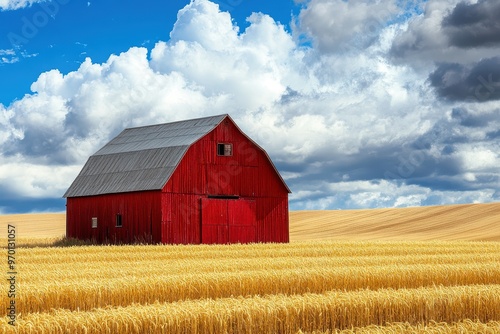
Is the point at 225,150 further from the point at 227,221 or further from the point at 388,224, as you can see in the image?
the point at 388,224

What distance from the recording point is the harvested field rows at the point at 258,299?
551 inches

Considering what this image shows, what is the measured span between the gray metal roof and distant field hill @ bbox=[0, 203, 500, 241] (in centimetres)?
2707

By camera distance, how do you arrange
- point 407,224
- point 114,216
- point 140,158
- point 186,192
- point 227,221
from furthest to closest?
point 407,224 < point 140,158 < point 114,216 < point 227,221 < point 186,192

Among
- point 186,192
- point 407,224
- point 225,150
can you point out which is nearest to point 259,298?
point 186,192

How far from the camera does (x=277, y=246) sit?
146 feet

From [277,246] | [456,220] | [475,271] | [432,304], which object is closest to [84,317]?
[432,304]

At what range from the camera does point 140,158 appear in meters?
52.0

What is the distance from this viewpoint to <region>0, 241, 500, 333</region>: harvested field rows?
45.9 ft

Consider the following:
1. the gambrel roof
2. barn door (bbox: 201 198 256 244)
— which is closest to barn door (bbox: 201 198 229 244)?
barn door (bbox: 201 198 256 244)

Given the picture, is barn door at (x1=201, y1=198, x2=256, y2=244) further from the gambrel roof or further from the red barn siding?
the gambrel roof

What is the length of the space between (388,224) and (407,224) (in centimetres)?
291

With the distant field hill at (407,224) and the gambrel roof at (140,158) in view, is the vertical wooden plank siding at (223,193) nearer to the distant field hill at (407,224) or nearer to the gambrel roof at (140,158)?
the gambrel roof at (140,158)

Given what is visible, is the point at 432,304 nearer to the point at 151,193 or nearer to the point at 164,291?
the point at 164,291

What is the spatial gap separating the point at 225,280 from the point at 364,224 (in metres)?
75.4
